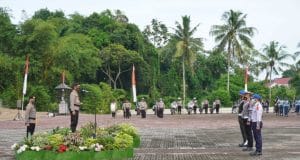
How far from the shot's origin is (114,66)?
70.0 metres

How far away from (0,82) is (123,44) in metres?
23.5

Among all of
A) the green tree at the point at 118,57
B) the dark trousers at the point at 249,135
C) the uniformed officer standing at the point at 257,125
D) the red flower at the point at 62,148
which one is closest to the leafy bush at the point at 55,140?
the red flower at the point at 62,148

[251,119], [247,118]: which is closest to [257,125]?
[251,119]

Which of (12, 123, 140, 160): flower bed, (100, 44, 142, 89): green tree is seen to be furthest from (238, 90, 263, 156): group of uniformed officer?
(100, 44, 142, 89): green tree

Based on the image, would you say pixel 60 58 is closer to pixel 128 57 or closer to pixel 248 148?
pixel 128 57

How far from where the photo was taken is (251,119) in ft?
48.4

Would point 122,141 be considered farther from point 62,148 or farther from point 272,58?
point 272,58

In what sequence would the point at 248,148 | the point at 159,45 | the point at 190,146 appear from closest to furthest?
1. the point at 248,148
2. the point at 190,146
3. the point at 159,45

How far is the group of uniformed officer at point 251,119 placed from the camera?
1436 centimetres

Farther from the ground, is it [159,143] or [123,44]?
[123,44]

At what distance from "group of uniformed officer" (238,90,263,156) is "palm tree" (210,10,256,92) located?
57.1m

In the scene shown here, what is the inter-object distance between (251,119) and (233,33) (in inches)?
2334

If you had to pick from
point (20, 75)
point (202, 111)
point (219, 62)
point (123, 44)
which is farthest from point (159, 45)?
point (20, 75)

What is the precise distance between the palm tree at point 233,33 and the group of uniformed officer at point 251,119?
57062 millimetres
